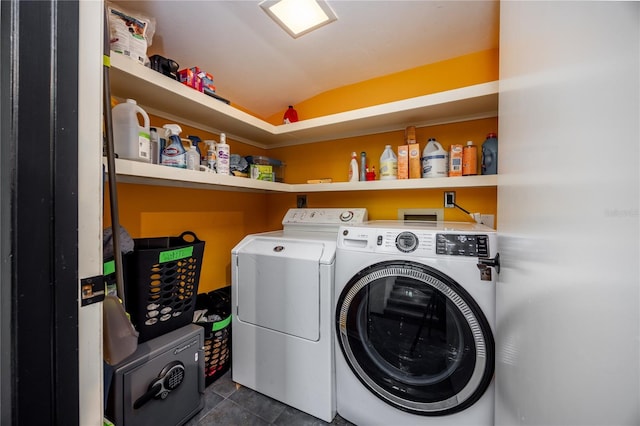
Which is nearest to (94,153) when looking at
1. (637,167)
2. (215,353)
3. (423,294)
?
(637,167)

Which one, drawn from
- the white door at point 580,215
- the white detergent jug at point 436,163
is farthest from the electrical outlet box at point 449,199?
the white door at point 580,215

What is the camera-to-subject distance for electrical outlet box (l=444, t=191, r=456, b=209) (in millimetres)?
1609

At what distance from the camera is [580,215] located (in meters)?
0.27

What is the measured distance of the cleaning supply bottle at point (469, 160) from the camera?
1.40 m

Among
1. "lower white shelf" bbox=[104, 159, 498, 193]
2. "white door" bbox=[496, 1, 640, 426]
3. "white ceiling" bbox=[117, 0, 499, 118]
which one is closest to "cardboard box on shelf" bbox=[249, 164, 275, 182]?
"lower white shelf" bbox=[104, 159, 498, 193]

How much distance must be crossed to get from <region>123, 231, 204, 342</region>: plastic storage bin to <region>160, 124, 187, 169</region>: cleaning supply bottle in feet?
1.40

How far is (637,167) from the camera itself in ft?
0.64

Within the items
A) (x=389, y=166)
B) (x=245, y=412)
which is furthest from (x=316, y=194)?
(x=245, y=412)

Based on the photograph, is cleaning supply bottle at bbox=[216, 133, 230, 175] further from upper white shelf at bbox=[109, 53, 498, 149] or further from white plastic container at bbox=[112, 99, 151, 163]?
white plastic container at bbox=[112, 99, 151, 163]

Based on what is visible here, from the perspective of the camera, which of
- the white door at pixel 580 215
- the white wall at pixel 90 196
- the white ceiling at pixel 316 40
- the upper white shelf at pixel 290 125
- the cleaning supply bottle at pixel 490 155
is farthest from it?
the cleaning supply bottle at pixel 490 155

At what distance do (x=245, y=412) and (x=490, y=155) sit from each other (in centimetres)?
205

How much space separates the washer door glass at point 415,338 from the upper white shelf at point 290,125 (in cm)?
97

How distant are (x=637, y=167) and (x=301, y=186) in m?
1.71

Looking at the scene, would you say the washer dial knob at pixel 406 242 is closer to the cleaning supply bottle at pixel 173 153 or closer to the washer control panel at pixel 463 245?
the washer control panel at pixel 463 245
